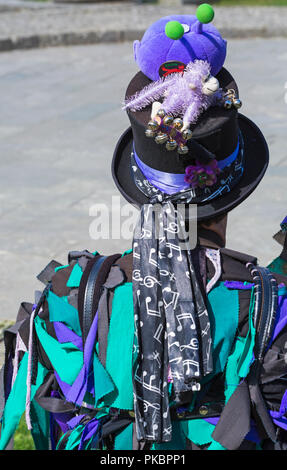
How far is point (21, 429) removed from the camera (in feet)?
12.4

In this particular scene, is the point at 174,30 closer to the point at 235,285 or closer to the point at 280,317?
the point at 235,285

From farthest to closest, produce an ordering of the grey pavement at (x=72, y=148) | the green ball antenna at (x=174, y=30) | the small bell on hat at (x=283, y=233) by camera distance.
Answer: the grey pavement at (x=72, y=148) → the small bell on hat at (x=283, y=233) → the green ball antenna at (x=174, y=30)

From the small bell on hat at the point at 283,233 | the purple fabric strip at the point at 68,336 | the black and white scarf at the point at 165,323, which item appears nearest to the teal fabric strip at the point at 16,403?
the purple fabric strip at the point at 68,336

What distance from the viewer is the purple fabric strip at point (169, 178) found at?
216 centimetres

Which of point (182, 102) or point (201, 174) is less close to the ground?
point (182, 102)

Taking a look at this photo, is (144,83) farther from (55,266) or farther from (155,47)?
(55,266)

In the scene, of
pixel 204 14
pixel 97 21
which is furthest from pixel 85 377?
pixel 97 21

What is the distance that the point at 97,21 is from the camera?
49.4 ft

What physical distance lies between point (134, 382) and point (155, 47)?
947 millimetres

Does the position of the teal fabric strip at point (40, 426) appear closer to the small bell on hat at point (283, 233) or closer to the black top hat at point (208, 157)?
the black top hat at point (208, 157)

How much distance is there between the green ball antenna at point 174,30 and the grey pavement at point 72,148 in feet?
10.9

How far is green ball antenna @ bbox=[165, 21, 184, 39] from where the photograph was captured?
80.0 inches

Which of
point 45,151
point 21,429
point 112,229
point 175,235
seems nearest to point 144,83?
point 175,235

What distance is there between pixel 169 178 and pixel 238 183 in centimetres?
22
